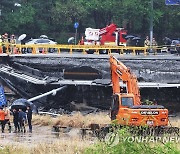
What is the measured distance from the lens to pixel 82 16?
185ft

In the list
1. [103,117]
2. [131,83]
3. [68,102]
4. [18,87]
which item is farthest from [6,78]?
[131,83]

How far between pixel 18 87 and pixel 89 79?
4536 millimetres

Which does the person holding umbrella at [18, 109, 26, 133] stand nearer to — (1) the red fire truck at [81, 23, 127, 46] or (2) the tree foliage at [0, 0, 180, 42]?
(1) the red fire truck at [81, 23, 127, 46]

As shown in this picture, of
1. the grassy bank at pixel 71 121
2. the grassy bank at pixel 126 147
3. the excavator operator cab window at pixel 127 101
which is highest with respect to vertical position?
the grassy bank at pixel 126 147

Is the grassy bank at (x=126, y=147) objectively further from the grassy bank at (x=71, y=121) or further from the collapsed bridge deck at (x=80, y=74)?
the collapsed bridge deck at (x=80, y=74)

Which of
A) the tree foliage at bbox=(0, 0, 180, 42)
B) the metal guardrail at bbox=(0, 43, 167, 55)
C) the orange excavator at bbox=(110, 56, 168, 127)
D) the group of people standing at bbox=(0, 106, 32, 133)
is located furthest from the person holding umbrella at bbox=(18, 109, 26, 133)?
the tree foliage at bbox=(0, 0, 180, 42)

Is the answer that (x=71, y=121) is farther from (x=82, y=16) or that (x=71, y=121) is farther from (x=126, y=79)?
(x=82, y=16)

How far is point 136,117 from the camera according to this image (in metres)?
22.8

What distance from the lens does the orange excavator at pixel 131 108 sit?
22.8 m

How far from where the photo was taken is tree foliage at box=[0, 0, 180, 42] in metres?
55.8

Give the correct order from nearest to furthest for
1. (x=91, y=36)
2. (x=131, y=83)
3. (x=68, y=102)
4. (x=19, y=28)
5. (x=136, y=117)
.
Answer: (x=136, y=117), (x=131, y=83), (x=68, y=102), (x=91, y=36), (x=19, y=28)

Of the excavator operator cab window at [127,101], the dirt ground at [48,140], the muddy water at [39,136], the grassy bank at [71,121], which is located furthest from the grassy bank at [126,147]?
the grassy bank at [71,121]

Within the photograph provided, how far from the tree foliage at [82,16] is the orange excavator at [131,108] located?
28.8m

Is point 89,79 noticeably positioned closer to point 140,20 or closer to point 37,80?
point 37,80
